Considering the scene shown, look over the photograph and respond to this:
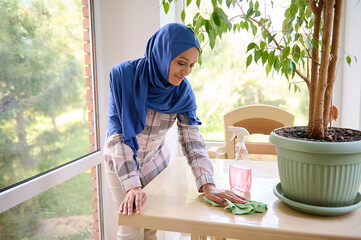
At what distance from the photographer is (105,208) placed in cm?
212

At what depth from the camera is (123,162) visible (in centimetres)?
109

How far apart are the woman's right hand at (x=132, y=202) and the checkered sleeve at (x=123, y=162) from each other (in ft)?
0.19

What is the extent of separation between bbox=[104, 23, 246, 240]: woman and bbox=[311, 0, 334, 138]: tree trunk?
1.07 feet

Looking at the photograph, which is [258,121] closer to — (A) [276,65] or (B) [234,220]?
(A) [276,65]

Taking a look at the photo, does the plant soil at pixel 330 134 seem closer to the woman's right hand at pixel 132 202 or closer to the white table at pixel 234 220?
the white table at pixel 234 220

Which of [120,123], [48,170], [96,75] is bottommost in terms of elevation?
[48,170]

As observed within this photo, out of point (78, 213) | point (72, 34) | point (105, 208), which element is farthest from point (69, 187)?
point (72, 34)

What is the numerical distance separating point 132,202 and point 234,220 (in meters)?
0.32

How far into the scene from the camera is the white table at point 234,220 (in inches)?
30.5

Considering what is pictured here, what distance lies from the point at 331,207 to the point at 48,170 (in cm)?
133

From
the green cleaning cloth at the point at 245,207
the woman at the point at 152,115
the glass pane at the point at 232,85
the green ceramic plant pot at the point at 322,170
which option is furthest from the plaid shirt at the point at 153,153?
the glass pane at the point at 232,85

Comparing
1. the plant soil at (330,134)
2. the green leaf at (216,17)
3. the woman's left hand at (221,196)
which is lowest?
the woman's left hand at (221,196)

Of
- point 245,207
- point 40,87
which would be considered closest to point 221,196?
point 245,207

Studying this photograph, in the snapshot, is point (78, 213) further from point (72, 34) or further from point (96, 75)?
point (72, 34)
